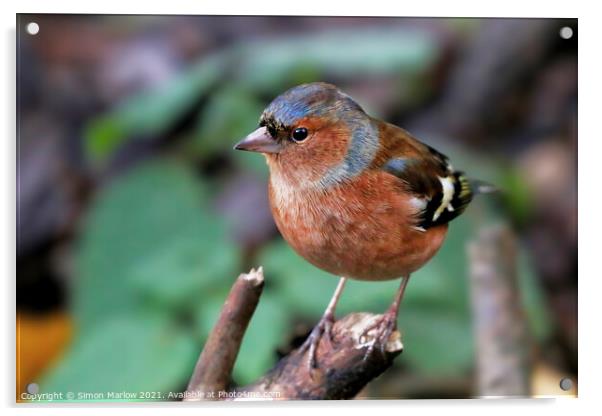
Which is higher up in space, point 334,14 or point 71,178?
point 334,14

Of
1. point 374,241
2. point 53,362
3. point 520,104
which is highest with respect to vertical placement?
point 520,104

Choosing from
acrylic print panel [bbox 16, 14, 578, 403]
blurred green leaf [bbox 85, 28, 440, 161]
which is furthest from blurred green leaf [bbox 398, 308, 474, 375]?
blurred green leaf [bbox 85, 28, 440, 161]

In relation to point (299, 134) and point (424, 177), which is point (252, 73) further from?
point (424, 177)

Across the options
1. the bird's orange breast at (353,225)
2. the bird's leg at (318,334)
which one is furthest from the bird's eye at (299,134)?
the bird's leg at (318,334)

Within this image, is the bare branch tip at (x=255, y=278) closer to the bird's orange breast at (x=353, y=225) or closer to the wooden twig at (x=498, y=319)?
the bird's orange breast at (x=353, y=225)

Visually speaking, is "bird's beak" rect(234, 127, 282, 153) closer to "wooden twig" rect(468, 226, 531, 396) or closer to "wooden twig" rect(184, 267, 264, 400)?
"wooden twig" rect(184, 267, 264, 400)

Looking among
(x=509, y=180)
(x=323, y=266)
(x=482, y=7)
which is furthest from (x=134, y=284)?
(x=482, y=7)

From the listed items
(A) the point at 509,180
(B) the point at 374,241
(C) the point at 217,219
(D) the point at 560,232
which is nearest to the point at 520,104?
(A) the point at 509,180

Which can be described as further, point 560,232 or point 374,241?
point 560,232

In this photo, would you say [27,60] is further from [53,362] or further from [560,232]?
[560,232]

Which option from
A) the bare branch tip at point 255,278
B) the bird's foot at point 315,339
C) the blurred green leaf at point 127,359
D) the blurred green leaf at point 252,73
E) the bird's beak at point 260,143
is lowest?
the blurred green leaf at point 127,359
